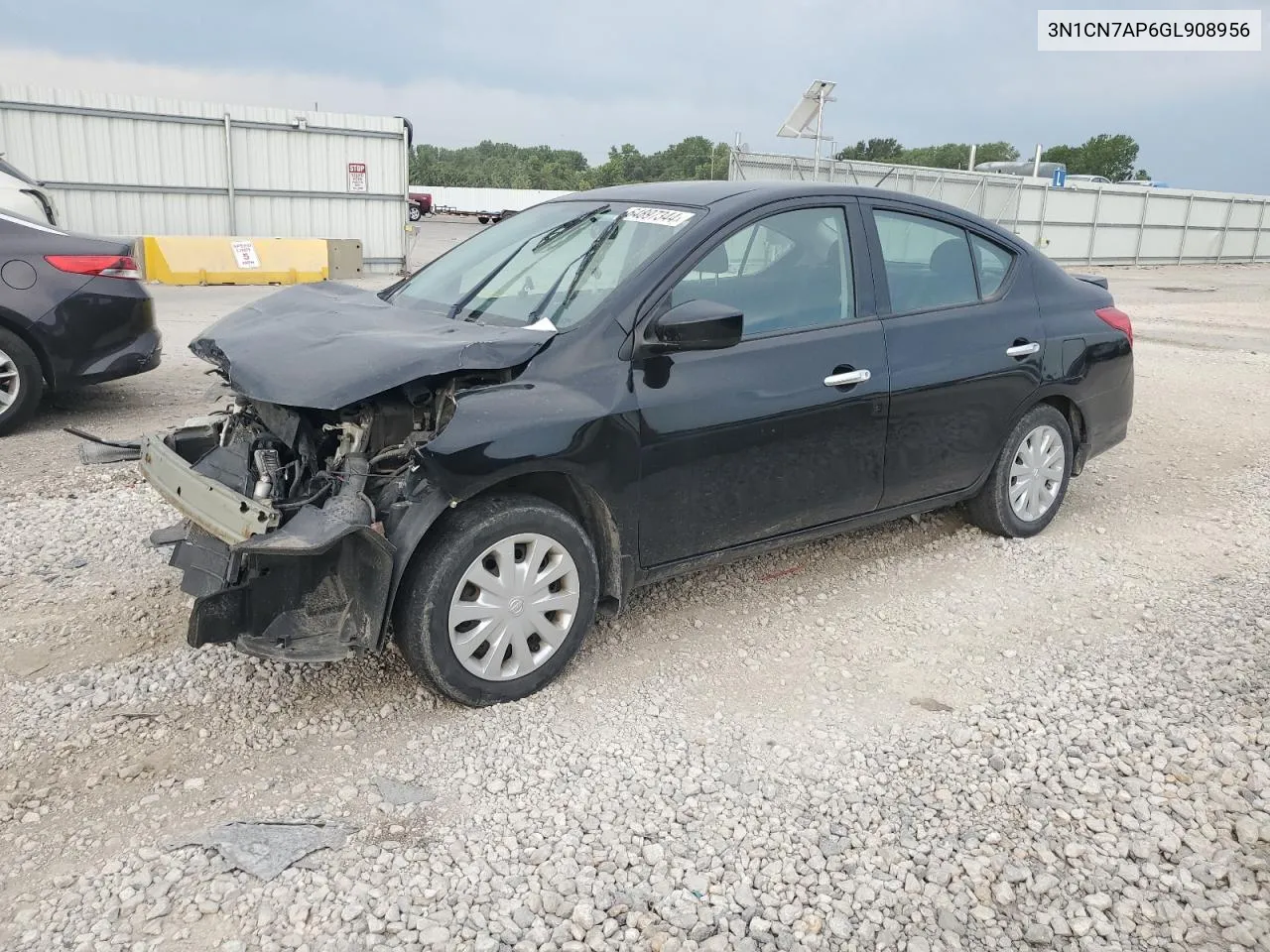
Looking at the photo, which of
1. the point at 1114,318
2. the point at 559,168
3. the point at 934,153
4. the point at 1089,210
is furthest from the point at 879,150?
the point at 1114,318

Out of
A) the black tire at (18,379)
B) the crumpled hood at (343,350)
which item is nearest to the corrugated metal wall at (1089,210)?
the black tire at (18,379)

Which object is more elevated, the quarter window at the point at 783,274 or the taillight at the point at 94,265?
the quarter window at the point at 783,274

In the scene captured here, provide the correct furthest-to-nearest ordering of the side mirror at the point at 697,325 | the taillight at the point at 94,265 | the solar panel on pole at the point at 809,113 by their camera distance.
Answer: the solar panel on pole at the point at 809,113 → the taillight at the point at 94,265 → the side mirror at the point at 697,325

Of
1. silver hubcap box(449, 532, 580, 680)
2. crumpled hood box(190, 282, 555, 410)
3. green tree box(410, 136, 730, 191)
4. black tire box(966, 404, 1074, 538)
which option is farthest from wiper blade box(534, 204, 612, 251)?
green tree box(410, 136, 730, 191)

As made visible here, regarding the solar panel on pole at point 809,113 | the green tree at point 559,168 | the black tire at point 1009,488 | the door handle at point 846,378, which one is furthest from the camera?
the green tree at point 559,168

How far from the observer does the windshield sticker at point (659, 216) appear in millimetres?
3978

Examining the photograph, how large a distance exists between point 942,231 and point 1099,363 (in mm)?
1227

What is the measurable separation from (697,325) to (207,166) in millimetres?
16347

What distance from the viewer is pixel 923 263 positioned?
4652 millimetres

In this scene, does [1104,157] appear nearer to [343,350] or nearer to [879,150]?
[879,150]

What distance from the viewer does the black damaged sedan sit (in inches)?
128

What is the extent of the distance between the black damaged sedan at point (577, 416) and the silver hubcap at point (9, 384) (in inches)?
124

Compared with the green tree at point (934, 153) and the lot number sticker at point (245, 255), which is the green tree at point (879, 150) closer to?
the green tree at point (934, 153)

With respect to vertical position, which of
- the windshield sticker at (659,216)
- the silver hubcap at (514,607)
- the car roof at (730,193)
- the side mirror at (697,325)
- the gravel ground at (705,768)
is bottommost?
the gravel ground at (705,768)
